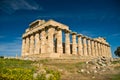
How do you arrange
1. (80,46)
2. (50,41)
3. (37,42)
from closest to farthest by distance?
(50,41)
(37,42)
(80,46)

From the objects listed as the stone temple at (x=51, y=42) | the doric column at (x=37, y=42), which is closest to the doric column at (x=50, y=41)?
the stone temple at (x=51, y=42)

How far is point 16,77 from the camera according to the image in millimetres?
13906

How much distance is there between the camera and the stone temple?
4678 centimetres

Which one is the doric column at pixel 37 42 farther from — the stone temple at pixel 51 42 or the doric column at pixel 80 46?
the doric column at pixel 80 46

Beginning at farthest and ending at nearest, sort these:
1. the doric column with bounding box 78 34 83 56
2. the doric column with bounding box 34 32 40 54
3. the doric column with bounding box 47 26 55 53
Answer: the doric column with bounding box 78 34 83 56, the doric column with bounding box 34 32 40 54, the doric column with bounding box 47 26 55 53

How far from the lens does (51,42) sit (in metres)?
46.6

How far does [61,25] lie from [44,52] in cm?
1106

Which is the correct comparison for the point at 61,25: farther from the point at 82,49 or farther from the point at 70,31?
the point at 82,49

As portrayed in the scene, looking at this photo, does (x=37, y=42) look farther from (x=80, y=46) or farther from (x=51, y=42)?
(x=80, y=46)

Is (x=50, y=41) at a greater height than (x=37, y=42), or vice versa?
(x=37, y=42)

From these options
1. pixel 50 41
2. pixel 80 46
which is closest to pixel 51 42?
pixel 50 41

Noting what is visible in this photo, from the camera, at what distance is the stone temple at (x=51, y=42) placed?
46.8 meters

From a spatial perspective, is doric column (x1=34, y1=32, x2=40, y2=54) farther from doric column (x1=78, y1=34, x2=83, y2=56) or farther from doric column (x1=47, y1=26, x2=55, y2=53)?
doric column (x1=78, y1=34, x2=83, y2=56)

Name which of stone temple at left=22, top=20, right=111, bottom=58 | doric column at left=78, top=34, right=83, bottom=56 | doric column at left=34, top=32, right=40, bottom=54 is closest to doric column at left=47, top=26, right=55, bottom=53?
stone temple at left=22, top=20, right=111, bottom=58
